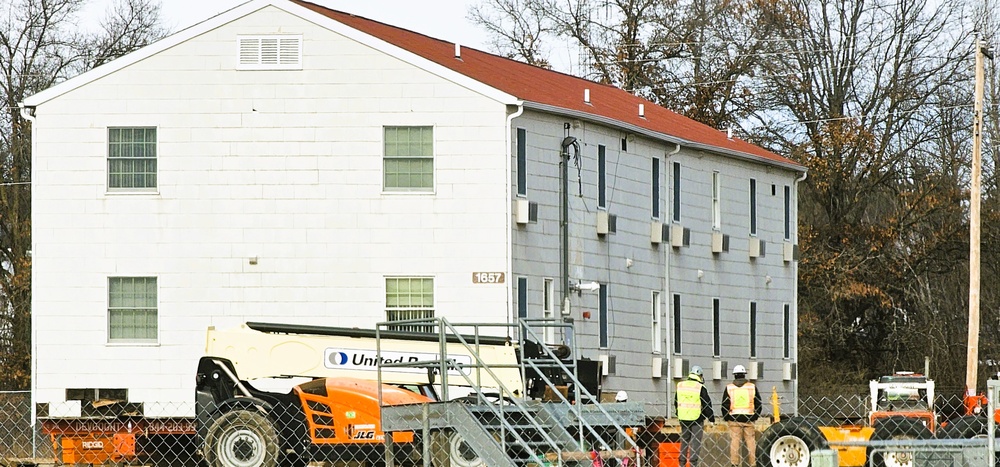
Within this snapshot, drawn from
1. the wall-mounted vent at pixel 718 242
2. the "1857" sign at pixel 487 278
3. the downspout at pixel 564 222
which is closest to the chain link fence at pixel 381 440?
the "1857" sign at pixel 487 278

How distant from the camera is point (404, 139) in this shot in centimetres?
3209

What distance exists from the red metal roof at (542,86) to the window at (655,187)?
3.16 feet

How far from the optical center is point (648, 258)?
1480 inches

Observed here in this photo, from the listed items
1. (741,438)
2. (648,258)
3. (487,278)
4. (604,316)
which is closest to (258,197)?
(487,278)

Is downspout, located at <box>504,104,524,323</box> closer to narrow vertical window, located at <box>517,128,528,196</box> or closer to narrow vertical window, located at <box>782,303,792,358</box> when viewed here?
narrow vertical window, located at <box>517,128,528,196</box>

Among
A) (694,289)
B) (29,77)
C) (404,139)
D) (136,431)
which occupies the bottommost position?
(136,431)

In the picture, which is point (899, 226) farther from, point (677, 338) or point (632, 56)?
point (677, 338)

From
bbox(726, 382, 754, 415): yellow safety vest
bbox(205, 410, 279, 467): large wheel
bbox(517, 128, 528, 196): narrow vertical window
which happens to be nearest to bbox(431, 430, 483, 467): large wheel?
bbox(205, 410, 279, 467): large wheel

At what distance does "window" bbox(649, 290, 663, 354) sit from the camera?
124ft

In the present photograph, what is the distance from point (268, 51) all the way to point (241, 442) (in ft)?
38.2

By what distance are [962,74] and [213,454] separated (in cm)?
3676

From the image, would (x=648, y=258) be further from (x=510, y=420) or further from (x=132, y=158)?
(x=510, y=420)

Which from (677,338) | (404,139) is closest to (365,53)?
(404,139)

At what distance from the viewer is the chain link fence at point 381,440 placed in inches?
696
